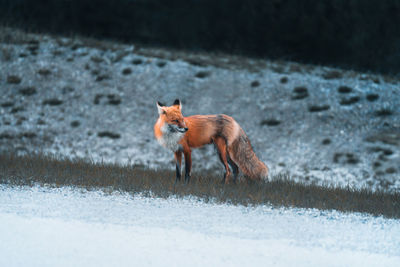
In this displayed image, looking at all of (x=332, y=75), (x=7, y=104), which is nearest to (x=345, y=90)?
(x=332, y=75)

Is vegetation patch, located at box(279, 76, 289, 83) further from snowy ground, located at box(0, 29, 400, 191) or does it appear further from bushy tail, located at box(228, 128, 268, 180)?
bushy tail, located at box(228, 128, 268, 180)

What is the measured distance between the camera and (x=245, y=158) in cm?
809

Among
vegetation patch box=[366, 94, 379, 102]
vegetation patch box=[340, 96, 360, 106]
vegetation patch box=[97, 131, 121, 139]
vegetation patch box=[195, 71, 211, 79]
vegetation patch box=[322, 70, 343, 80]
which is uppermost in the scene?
vegetation patch box=[322, 70, 343, 80]

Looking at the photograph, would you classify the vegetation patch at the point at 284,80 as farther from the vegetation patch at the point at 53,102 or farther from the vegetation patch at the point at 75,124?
the vegetation patch at the point at 53,102

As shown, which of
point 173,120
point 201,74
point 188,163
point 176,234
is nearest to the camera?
point 176,234

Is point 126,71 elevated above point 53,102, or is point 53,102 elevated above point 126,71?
point 126,71

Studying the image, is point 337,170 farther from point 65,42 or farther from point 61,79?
point 65,42

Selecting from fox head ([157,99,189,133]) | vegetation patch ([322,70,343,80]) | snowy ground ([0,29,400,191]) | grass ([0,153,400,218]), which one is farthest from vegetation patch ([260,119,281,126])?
fox head ([157,99,189,133])

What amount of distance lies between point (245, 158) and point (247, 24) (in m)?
10.9

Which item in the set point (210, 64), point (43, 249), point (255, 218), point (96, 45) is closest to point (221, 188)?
point (255, 218)

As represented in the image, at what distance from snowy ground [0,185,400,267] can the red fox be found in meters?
0.90

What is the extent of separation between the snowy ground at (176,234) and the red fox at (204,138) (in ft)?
2.94

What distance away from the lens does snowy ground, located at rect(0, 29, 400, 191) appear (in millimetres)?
13680

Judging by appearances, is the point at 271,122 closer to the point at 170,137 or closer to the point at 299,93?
the point at 299,93
